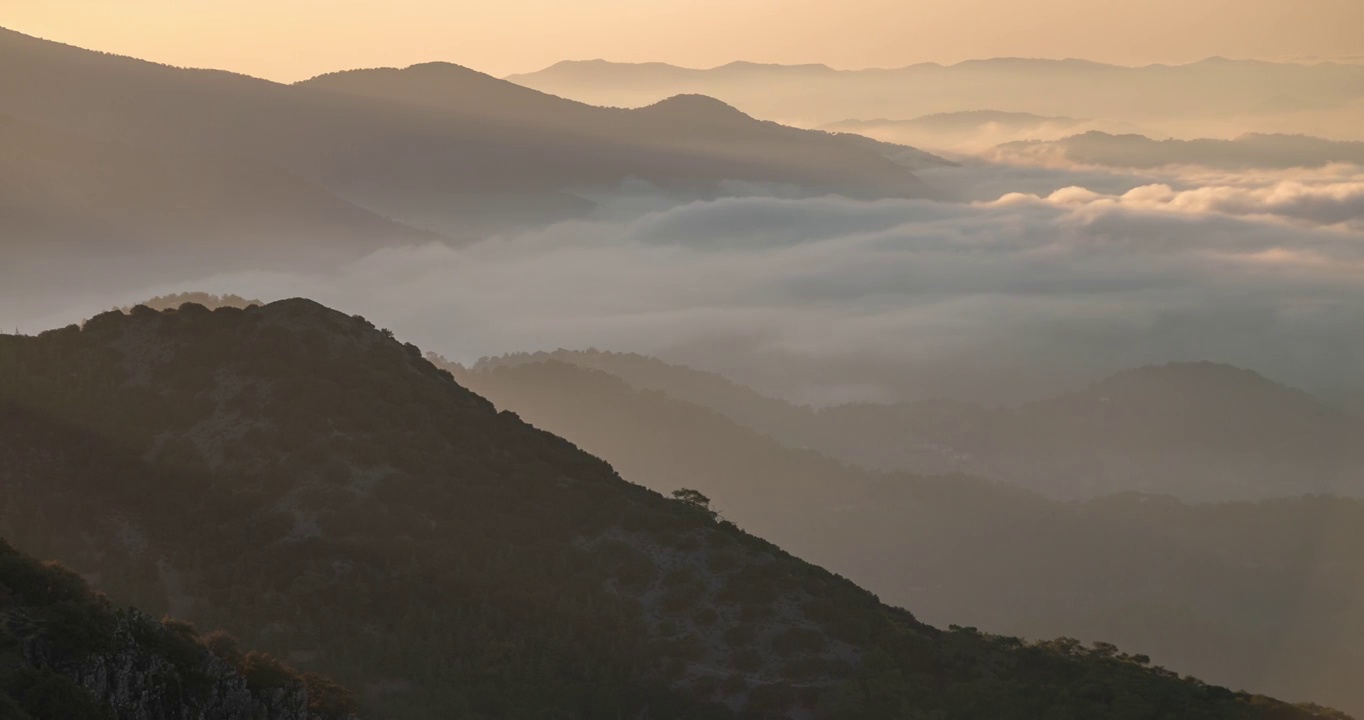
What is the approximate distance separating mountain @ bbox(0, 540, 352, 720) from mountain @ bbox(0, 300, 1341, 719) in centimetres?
2377

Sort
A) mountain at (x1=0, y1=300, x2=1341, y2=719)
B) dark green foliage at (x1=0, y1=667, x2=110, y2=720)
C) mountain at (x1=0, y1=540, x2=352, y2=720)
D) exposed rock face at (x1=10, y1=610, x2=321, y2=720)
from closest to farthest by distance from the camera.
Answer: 1. dark green foliage at (x1=0, y1=667, x2=110, y2=720)
2. mountain at (x1=0, y1=540, x2=352, y2=720)
3. exposed rock face at (x1=10, y1=610, x2=321, y2=720)
4. mountain at (x1=0, y1=300, x2=1341, y2=719)

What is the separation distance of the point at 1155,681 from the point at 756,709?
23.0 meters

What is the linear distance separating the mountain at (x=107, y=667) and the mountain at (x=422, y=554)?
23.8 meters

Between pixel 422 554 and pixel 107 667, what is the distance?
4743 centimetres

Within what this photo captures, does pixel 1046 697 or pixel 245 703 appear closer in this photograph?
pixel 245 703

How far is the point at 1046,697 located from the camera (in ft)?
318

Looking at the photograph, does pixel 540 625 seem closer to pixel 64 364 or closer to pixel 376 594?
pixel 376 594

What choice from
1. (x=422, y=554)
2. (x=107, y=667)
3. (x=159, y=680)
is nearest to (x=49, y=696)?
(x=107, y=667)

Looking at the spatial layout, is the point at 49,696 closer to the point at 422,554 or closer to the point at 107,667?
the point at 107,667

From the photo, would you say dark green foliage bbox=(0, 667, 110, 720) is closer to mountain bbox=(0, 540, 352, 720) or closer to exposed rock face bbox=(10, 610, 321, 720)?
mountain bbox=(0, 540, 352, 720)

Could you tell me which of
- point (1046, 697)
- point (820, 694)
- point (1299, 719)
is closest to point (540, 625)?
point (820, 694)

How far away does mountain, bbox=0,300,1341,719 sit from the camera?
95300mm

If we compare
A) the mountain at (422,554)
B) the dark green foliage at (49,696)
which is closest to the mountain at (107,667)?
the dark green foliage at (49,696)

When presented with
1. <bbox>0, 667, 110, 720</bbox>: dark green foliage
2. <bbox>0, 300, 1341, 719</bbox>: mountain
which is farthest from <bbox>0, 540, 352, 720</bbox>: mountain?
<bbox>0, 300, 1341, 719</bbox>: mountain
